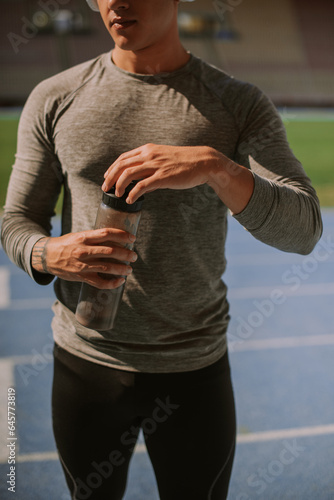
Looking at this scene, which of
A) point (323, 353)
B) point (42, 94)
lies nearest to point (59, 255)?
point (42, 94)

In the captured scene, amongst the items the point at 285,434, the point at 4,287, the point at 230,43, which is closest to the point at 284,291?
the point at 285,434

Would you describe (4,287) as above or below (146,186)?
below

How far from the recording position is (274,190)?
1.19 metres

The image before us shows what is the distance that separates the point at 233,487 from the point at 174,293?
177cm

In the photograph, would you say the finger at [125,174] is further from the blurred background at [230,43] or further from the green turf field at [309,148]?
the blurred background at [230,43]

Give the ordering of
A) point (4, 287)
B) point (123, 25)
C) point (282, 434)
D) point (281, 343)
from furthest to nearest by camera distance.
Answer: point (4, 287) → point (281, 343) → point (282, 434) → point (123, 25)

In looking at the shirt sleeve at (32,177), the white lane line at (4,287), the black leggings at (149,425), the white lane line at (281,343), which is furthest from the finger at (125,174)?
the white lane line at (4,287)

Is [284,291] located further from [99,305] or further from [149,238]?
[99,305]

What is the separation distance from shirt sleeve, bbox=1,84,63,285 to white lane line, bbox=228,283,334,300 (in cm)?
380

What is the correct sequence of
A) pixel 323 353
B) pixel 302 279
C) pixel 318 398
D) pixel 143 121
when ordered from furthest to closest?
pixel 302 279 < pixel 323 353 < pixel 318 398 < pixel 143 121

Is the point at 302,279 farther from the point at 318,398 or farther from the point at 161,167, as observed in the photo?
the point at 161,167

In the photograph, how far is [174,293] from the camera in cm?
138

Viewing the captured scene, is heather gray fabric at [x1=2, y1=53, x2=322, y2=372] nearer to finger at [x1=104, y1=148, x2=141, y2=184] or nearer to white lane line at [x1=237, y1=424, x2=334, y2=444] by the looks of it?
finger at [x1=104, y1=148, x2=141, y2=184]

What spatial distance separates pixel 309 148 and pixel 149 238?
11.4 meters
